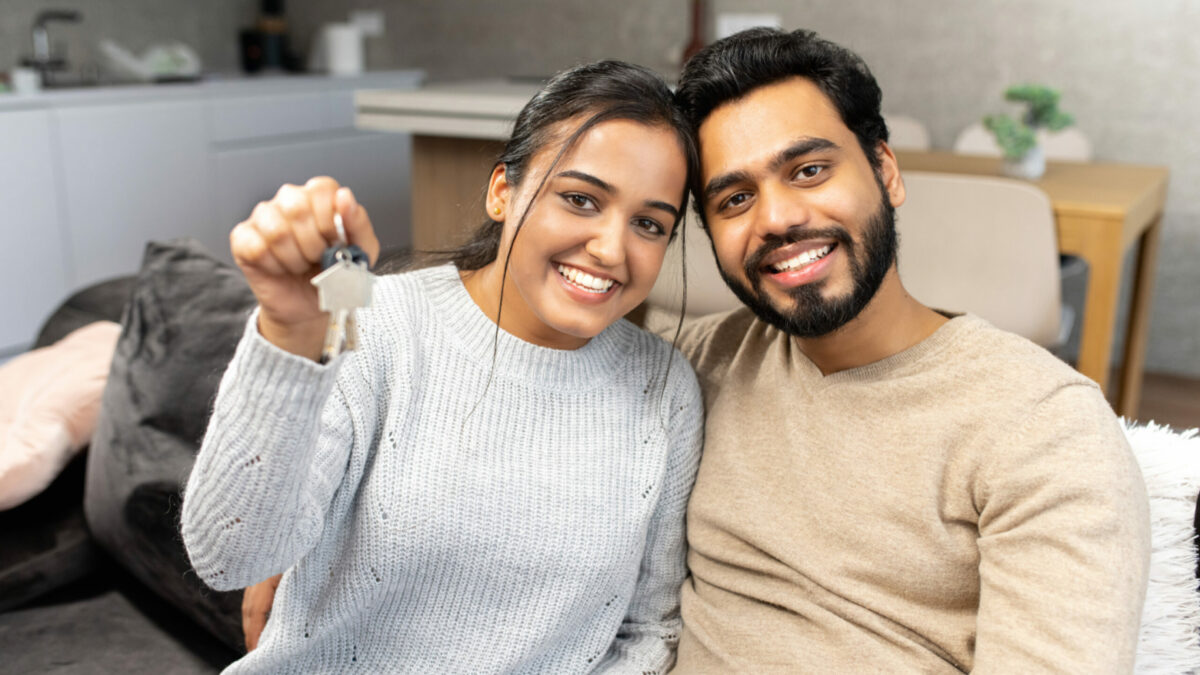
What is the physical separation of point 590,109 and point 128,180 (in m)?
3.20

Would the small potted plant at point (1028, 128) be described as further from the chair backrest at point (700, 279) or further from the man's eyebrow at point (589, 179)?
the man's eyebrow at point (589, 179)

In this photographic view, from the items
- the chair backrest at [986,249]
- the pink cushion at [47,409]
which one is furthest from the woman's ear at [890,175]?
the pink cushion at [47,409]

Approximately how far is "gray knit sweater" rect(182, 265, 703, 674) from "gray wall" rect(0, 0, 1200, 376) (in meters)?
3.01

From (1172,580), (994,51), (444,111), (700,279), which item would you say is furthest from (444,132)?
(1172,580)

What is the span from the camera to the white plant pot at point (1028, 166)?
264cm

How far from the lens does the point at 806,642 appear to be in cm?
108

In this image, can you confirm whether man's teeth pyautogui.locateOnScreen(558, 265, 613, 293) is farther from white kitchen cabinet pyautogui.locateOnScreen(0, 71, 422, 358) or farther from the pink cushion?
white kitchen cabinet pyautogui.locateOnScreen(0, 71, 422, 358)

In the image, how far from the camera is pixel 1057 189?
2.47m

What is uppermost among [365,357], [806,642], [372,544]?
[365,357]

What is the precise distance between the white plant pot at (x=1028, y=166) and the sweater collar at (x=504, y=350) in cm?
184

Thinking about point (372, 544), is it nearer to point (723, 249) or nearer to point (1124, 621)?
point (723, 249)

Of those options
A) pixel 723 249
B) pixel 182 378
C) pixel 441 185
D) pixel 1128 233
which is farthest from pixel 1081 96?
pixel 182 378

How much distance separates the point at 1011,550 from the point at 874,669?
20 cm

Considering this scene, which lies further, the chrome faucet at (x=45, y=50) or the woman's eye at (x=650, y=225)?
the chrome faucet at (x=45, y=50)
